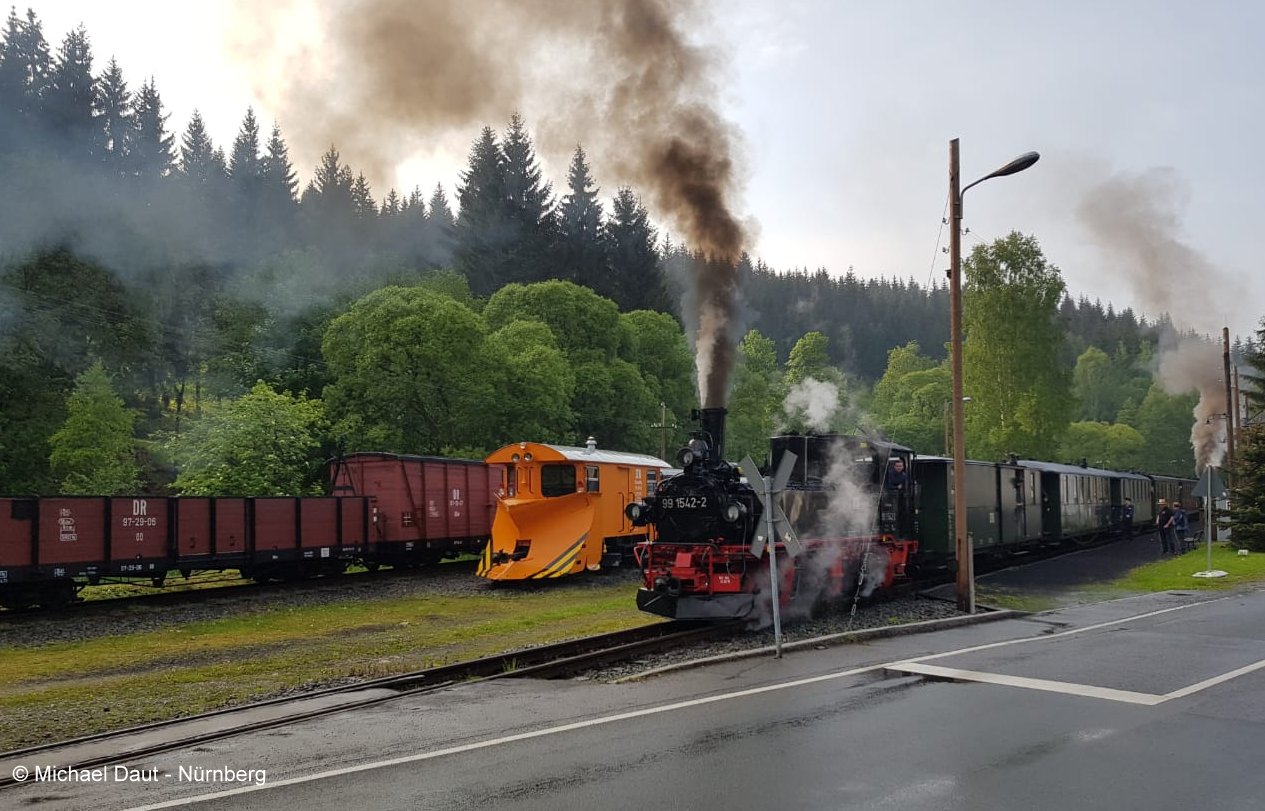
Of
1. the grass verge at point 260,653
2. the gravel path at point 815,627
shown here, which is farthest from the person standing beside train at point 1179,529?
the grass verge at point 260,653

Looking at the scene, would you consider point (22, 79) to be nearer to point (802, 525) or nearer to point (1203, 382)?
point (802, 525)

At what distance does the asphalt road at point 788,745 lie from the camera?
5828mm

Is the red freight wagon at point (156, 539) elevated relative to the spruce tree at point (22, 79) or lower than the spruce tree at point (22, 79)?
lower

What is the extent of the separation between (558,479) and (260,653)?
30.4 ft

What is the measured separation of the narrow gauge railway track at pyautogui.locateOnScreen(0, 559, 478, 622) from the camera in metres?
16.5

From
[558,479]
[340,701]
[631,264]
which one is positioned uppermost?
[631,264]

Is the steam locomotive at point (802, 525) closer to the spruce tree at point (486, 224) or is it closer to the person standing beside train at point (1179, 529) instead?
the person standing beside train at point (1179, 529)

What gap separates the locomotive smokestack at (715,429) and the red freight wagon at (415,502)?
12193 mm

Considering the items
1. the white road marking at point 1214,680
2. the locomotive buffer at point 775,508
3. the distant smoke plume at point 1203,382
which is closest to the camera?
the white road marking at point 1214,680

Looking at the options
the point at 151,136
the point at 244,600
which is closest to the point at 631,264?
the point at 151,136

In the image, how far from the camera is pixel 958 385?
52.5 feet

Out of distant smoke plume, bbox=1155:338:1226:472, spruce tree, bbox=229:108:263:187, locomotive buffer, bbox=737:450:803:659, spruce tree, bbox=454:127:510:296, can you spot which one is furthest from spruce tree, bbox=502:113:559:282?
locomotive buffer, bbox=737:450:803:659

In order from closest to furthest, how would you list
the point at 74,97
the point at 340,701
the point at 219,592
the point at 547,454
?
the point at 340,701
the point at 219,592
the point at 547,454
the point at 74,97

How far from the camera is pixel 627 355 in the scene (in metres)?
53.1
